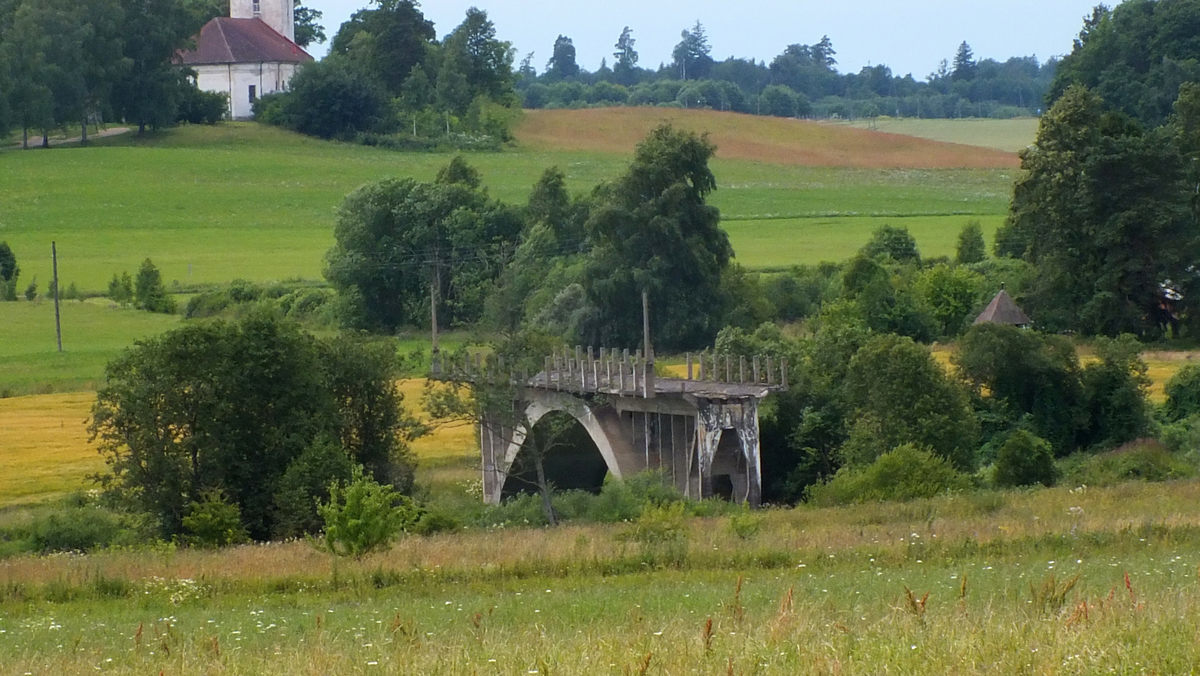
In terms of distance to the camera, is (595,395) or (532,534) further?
(595,395)

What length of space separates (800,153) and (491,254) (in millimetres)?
58678

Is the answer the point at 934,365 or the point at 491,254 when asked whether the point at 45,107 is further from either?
the point at 934,365

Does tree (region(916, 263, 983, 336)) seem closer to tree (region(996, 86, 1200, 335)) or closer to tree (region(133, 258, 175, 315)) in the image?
tree (region(996, 86, 1200, 335))

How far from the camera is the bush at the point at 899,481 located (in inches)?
1293

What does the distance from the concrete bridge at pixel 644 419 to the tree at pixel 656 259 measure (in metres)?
24.0

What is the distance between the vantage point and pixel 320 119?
140m

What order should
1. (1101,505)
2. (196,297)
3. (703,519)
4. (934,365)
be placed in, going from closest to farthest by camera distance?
(1101,505), (703,519), (934,365), (196,297)

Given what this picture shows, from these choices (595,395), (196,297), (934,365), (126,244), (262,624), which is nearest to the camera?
(262,624)

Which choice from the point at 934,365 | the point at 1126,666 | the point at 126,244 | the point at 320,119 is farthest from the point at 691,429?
the point at 320,119

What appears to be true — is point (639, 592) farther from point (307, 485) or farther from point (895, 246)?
point (895, 246)

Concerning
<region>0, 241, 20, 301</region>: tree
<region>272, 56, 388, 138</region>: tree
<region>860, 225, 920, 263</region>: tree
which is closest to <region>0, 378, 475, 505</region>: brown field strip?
<region>0, 241, 20, 301</region>: tree

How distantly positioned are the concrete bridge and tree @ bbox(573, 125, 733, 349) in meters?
24.0

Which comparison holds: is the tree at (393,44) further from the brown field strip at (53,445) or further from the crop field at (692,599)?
the crop field at (692,599)

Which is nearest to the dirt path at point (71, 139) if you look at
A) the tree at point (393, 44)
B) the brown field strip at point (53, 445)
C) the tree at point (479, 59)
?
the tree at point (393, 44)
